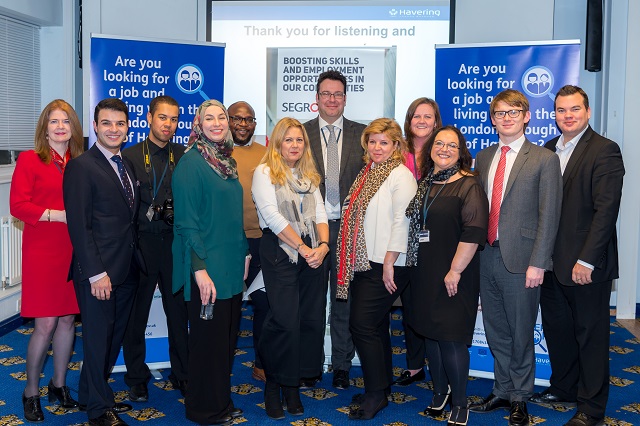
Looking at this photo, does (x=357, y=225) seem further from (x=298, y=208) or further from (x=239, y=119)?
(x=239, y=119)

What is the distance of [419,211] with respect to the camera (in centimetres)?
344

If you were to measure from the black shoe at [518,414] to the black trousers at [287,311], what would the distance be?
3.58 feet

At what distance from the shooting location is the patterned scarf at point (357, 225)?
3.55 metres

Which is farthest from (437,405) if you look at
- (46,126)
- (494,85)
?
(46,126)

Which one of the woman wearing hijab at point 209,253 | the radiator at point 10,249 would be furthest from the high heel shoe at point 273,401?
the radiator at point 10,249

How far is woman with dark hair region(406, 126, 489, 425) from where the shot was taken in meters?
3.32

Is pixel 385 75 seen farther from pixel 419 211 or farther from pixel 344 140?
pixel 419 211

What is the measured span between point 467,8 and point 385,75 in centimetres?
104

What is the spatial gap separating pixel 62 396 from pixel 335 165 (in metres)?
2.01

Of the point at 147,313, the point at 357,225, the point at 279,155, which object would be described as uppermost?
the point at 279,155

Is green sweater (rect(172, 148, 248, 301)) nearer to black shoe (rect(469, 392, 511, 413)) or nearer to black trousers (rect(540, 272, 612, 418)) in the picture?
black shoe (rect(469, 392, 511, 413))

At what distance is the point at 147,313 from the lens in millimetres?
3928

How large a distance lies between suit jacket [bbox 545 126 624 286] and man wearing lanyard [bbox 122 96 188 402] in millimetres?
2060

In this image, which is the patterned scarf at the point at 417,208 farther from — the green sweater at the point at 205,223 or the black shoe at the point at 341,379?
the black shoe at the point at 341,379
